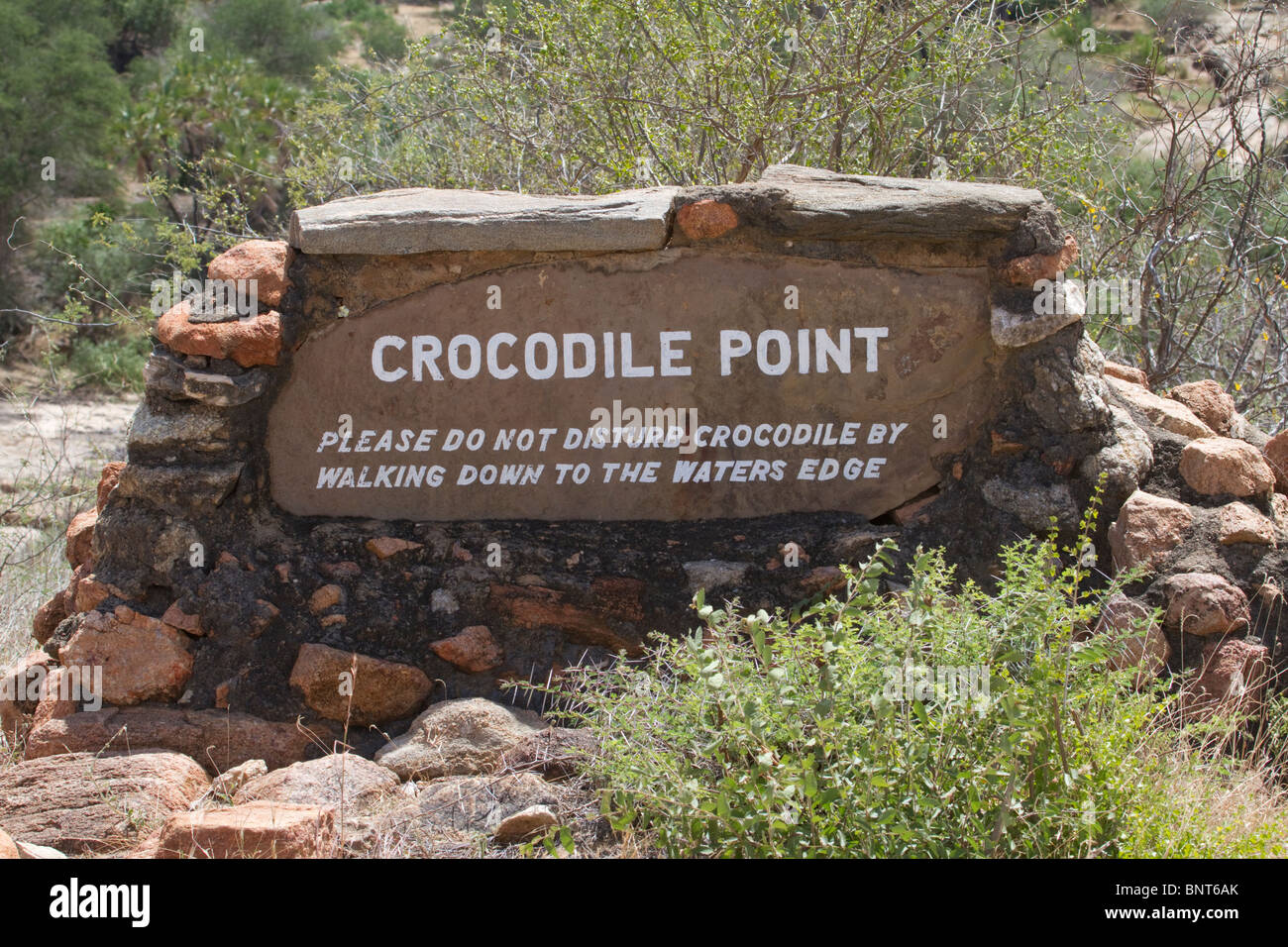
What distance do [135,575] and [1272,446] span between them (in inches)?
170

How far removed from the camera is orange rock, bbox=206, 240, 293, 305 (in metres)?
4.25

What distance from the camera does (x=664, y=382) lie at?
4.24 m

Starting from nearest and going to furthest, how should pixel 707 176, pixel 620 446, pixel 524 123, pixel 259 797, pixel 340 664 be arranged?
pixel 259 797, pixel 340 664, pixel 620 446, pixel 707 176, pixel 524 123

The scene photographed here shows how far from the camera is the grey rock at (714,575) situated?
4.09m

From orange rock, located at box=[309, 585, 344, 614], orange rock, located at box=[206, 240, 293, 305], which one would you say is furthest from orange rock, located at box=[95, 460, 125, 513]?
orange rock, located at box=[309, 585, 344, 614]

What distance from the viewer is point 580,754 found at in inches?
138

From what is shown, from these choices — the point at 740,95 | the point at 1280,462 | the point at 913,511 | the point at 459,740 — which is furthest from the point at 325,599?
the point at 740,95

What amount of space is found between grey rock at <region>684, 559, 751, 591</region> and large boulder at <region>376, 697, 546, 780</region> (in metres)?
0.71

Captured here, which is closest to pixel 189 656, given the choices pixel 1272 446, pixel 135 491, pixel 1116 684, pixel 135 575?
pixel 135 575

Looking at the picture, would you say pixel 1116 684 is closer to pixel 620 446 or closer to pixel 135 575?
pixel 620 446

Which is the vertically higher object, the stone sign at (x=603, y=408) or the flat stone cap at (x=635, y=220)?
the flat stone cap at (x=635, y=220)

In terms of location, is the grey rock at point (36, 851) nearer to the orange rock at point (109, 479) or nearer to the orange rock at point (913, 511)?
the orange rock at point (109, 479)

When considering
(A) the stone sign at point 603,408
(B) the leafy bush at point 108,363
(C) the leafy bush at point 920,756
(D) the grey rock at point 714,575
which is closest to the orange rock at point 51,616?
(A) the stone sign at point 603,408

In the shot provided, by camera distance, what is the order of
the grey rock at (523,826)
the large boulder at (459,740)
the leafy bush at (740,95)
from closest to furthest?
the grey rock at (523,826) → the large boulder at (459,740) → the leafy bush at (740,95)
